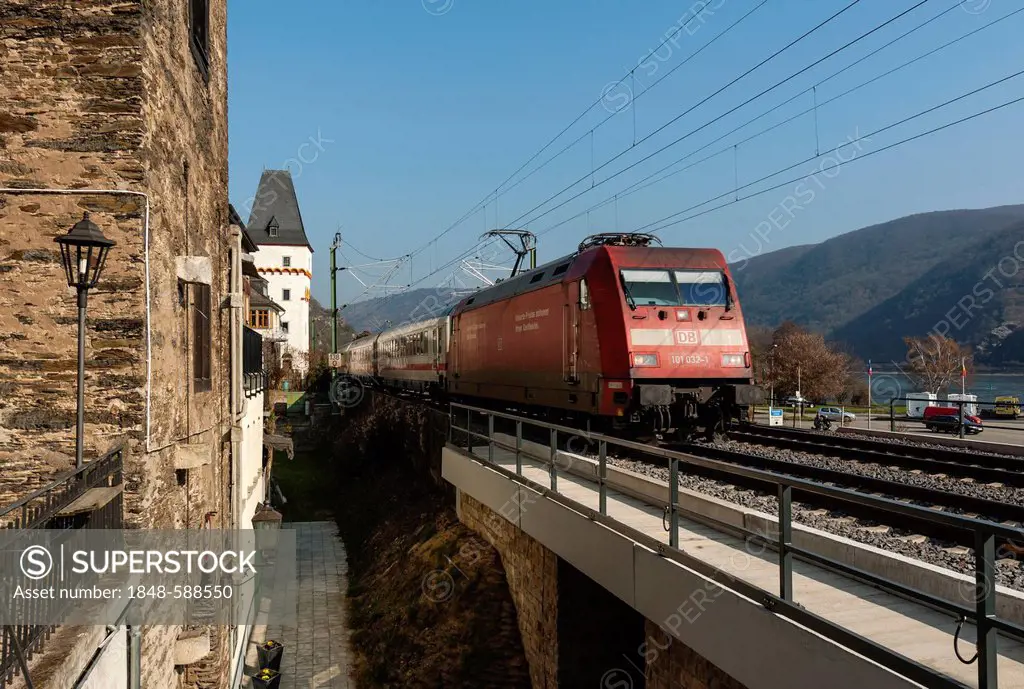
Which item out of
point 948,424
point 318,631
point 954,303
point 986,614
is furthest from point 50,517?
point 954,303

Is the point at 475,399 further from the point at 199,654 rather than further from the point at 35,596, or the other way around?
the point at 35,596

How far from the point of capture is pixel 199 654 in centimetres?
891

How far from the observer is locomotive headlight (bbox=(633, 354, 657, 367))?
1207 centimetres

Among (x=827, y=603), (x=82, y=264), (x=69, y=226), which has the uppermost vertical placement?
(x=69, y=226)

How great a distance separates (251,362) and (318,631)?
6.58 metres

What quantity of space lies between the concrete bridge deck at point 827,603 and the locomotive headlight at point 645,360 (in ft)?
12.0

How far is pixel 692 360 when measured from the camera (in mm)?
12578

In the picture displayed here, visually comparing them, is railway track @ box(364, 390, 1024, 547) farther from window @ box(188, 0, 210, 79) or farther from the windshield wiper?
window @ box(188, 0, 210, 79)

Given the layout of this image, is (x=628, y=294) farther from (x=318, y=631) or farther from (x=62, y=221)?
(x=318, y=631)

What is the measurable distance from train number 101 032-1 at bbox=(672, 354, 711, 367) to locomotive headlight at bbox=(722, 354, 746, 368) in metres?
0.30

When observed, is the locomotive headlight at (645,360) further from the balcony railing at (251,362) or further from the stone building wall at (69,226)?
the balcony railing at (251,362)

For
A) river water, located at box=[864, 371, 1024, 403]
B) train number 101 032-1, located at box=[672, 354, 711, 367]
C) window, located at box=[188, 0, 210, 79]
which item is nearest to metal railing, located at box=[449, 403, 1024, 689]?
train number 101 032-1, located at box=[672, 354, 711, 367]

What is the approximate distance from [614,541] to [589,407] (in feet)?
17.9

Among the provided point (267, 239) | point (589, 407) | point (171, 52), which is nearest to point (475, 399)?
point (589, 407)
